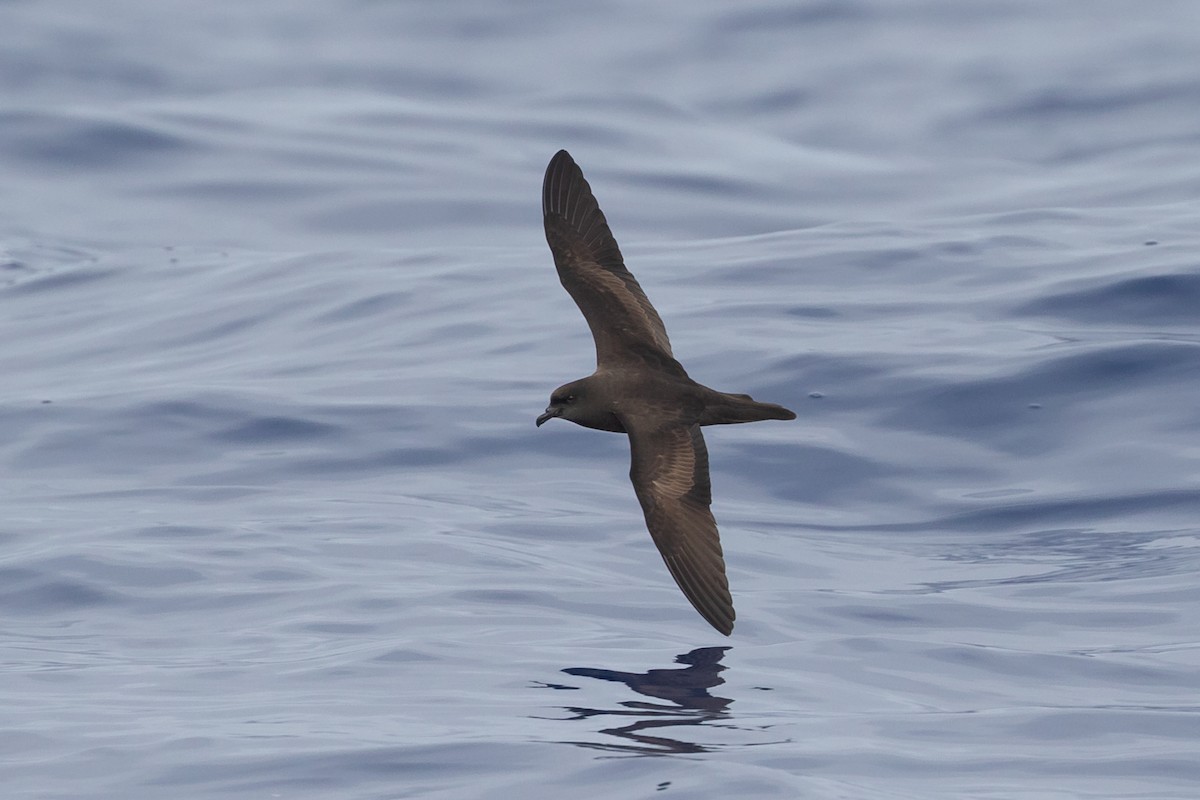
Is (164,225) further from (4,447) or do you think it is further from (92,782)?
(92,782)

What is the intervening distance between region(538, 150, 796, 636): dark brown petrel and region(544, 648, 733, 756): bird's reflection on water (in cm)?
34

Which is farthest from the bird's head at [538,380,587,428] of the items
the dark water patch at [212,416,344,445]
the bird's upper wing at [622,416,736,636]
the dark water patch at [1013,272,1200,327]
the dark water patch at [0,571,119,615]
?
the dark water patch at [1013,272,1200,327]

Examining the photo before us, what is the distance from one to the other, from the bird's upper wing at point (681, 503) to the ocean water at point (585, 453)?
457 millimetres

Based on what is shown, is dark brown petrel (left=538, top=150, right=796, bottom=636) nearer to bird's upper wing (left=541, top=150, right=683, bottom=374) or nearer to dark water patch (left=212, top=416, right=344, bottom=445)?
bird's upper wing (left=541, top=150, right=683, bottom=374)

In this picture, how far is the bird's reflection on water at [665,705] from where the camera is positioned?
22.0ft

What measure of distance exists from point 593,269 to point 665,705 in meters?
2.17

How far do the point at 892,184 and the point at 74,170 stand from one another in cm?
923

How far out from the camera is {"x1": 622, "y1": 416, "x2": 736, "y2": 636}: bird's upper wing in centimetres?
744

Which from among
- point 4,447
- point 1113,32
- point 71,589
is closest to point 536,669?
point 71,589

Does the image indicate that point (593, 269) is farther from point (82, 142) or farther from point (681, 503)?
point (82, 142)

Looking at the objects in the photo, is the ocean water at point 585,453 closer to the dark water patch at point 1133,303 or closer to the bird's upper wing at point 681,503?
the dark water patch at point 1133,303

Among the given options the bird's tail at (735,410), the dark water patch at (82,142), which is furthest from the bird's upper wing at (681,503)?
the dark water patch at (82,142)

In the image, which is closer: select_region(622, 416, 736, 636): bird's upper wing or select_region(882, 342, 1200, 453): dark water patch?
select_region(622, 416, 736, 636): bird's upper wing

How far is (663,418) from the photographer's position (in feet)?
25.4
